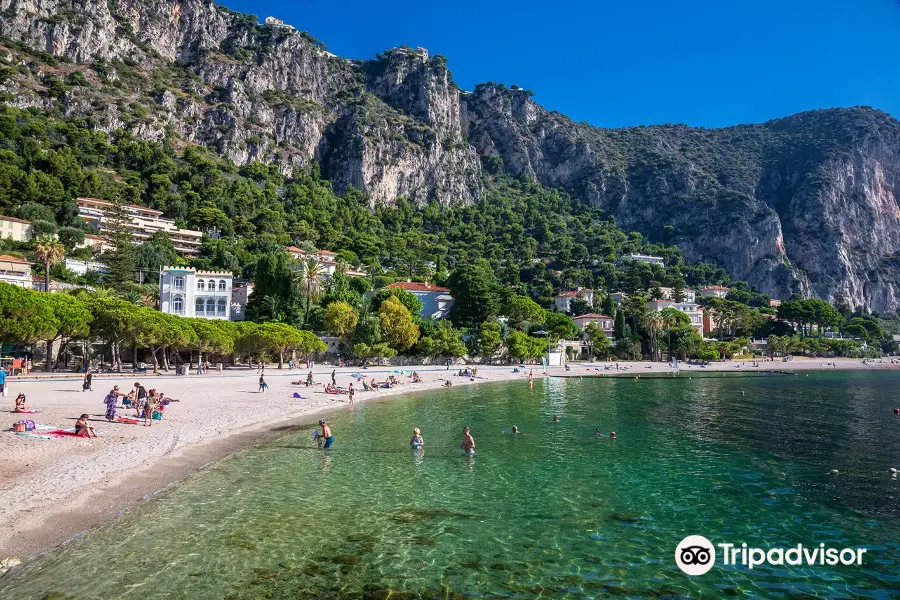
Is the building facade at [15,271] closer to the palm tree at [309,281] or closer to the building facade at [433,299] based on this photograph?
the palm tree at [309,281]

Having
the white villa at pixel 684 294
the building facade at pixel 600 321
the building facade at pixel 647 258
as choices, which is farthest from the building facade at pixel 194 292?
the building facade at pixel 647 258

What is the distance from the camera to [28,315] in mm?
32594

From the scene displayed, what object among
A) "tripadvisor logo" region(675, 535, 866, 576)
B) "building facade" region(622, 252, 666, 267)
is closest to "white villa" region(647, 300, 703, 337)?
"building facade" region(622, 252, 666, 267)

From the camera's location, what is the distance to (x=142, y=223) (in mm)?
87625

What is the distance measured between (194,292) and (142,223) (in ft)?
112

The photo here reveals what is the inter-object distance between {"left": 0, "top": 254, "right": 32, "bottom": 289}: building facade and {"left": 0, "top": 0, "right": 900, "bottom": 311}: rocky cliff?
73852 millimetres

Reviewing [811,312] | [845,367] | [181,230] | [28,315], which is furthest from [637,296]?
[28,315]

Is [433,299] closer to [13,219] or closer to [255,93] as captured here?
[13,219]

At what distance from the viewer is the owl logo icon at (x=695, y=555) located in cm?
955

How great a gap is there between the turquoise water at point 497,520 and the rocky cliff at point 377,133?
12613cm

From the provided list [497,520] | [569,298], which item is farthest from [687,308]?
[497,520]

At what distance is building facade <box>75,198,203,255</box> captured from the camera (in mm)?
81812

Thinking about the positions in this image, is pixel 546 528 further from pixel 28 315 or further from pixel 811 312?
pixel 811 312

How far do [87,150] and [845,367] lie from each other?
139 metres
